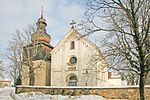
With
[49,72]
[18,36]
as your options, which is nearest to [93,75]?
[49,72]

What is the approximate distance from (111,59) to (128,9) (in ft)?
10.4

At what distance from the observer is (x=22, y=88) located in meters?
23.4

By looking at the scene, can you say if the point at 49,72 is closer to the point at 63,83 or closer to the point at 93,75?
the point at 63,83

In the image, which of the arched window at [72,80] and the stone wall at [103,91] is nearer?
the stone wall at [103,91]

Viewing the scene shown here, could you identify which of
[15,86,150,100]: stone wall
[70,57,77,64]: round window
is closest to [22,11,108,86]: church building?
[70,57,77,64]: round window

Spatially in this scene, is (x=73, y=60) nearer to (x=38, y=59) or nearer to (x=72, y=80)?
(x=72, y=80)

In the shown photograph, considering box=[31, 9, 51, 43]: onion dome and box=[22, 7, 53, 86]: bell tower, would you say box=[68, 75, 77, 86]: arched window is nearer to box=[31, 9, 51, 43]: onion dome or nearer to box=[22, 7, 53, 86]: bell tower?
box=[22, 7, 53, 86]: bell tower

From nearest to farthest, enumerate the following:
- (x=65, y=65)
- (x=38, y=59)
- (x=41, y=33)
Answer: (x=65, y=65) < (x=38, y=59) < (x=41, y=33)

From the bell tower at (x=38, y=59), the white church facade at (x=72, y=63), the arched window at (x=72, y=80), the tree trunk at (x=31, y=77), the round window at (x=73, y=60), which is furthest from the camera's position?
the round window at (x=73, y=60)

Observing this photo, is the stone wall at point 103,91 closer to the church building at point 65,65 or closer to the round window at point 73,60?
the church building at point 65,65

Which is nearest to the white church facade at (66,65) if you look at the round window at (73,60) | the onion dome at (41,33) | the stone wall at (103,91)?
the round window at (73,60)

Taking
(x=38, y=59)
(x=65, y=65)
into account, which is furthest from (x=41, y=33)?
(x=65, y=65)

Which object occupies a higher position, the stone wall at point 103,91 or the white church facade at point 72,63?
the white church facade at point 72,63

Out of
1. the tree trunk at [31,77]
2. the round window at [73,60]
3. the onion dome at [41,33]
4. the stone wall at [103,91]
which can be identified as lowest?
the stone wall at [103,91]
